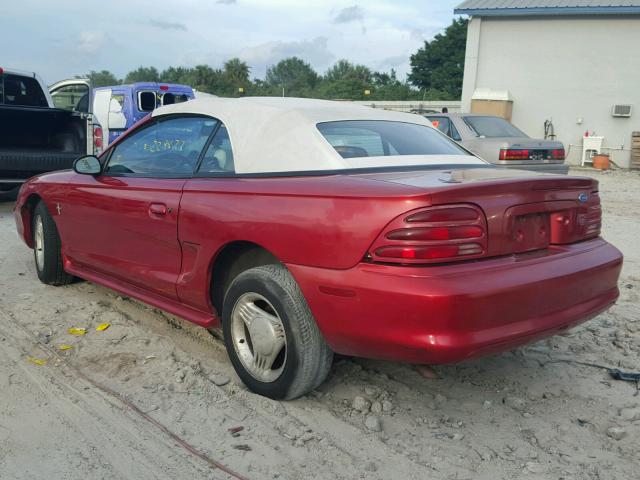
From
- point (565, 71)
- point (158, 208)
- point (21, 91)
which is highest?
point (565, 71)

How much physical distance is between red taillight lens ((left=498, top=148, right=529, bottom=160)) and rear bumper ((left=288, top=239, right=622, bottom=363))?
22.6 ft

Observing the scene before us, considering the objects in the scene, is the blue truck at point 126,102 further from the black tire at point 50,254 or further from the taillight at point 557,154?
the black tire at point 50,254

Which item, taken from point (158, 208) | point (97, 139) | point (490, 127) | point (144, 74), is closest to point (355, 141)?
point (158, 208)

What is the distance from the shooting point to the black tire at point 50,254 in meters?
4.97

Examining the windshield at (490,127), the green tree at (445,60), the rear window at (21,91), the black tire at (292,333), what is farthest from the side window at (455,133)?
the green tree at (445,60)

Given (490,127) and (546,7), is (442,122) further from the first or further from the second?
(546,7)

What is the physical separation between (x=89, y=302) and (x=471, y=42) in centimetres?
2004

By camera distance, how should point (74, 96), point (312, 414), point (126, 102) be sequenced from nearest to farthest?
point (312, 414) → point (74, 96) → point (126, 102)

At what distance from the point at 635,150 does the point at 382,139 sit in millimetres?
19274

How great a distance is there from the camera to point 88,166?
4.32 m

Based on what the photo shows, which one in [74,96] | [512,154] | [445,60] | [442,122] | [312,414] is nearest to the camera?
[312,414]

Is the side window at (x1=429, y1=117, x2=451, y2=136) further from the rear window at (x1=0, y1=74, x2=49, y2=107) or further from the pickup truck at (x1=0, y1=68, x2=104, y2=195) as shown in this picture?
the rear window at (x1=0, y1=74, x2=49, y2=107)

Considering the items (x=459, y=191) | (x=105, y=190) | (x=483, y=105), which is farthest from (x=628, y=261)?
(x=483, y=105)

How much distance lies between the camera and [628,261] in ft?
20.6
